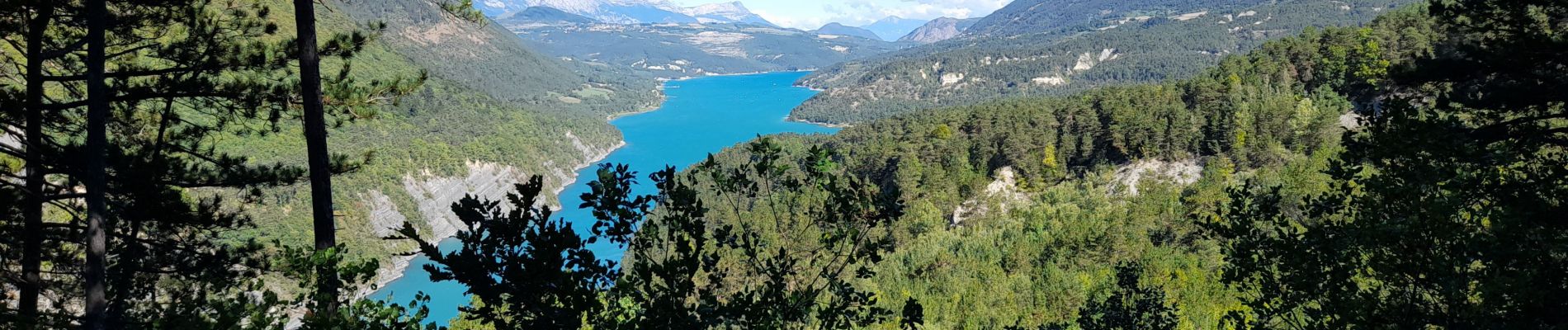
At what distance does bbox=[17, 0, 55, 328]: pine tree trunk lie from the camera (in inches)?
271

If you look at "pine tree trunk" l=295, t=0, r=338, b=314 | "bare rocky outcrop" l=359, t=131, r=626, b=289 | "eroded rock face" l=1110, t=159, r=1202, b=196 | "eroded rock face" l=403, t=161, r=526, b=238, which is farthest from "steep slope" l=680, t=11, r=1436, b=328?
"eroded rock face" l=403, t=161, r=526, b=238

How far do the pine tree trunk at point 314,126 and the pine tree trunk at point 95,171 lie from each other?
1.43 m

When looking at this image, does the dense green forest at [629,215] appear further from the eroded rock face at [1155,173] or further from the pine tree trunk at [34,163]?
the eroded rock face at [1155,173]

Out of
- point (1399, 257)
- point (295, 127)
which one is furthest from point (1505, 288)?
point (295, 127)

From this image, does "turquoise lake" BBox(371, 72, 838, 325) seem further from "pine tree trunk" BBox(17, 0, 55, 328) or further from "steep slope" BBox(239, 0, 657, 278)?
"pine tree trunk" BBox(17, 0, 55, 328)

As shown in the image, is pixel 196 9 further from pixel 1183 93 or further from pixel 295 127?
pixel 295 127

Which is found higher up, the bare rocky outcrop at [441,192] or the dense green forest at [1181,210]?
the bare rocky outcrop at [441,192]

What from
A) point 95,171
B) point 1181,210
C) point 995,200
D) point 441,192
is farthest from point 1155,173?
point 441,192

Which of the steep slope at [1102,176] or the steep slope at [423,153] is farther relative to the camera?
the steep slope at [423,153]

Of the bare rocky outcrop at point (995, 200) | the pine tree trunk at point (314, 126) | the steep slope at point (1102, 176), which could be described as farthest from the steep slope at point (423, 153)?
the pine tree trunk at point (314, 126)

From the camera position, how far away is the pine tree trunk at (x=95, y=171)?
6.08 metres

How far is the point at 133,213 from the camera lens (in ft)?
26.4

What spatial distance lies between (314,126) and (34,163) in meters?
3.01

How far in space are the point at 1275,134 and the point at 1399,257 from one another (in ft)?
143
